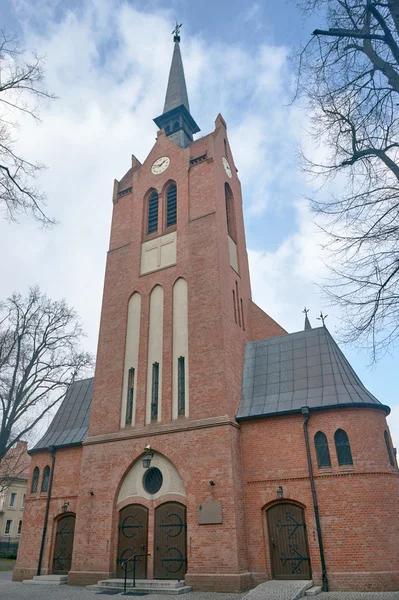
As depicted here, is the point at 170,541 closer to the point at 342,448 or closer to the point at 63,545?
the point at 63,545

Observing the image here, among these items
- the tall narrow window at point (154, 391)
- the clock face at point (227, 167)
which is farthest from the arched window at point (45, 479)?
the clock face at point (227, 167)

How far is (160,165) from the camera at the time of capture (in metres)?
21.5

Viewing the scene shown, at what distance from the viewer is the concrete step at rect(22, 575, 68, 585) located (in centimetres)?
1491

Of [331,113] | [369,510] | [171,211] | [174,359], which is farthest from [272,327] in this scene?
[331,113]

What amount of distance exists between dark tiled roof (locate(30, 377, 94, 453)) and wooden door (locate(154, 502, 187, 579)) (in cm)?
500

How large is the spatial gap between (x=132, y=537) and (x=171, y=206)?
43.7 feet

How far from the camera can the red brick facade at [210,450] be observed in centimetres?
1241

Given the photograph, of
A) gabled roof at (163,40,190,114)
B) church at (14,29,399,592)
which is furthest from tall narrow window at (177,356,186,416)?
gabled roof at (163,40,190,114)

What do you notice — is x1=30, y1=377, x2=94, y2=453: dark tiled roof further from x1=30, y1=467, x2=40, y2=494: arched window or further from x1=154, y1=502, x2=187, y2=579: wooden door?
x1=154, y1=502, x2=187, y2=579: wooden door

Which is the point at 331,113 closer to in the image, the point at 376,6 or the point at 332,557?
the point at 376,6

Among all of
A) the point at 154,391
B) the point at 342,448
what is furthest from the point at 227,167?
the point at 342,448

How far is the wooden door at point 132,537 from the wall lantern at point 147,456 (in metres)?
1.37

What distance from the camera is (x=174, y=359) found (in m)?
16.3

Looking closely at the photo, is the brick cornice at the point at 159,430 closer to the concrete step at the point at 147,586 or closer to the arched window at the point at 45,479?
the arched window at the point at 45,479
